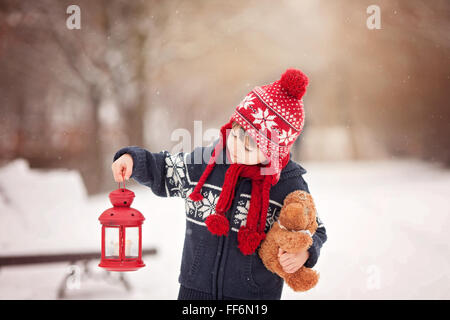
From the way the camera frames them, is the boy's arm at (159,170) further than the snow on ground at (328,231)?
No

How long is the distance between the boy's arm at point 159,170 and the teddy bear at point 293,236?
0.28m

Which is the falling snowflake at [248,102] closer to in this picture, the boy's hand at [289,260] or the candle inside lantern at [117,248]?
the boy's hand at [289,260]

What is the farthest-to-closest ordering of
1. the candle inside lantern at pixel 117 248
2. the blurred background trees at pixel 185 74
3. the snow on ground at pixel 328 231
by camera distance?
the blurred background trees at pixel 185 74, the snow on ground at pixel 328 231, the candle inside lantern at pixel 117 248

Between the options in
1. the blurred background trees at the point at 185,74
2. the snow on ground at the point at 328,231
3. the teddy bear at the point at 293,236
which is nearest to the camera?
the teddy bear at the point at 293,236

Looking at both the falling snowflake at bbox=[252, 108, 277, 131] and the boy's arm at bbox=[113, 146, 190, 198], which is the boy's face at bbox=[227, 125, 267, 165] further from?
the boy's arm at bbox=[113, 146, 190, 198]

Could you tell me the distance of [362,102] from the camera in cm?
313

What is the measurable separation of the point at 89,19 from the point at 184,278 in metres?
2.79

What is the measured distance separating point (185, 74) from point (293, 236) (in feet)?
8.40

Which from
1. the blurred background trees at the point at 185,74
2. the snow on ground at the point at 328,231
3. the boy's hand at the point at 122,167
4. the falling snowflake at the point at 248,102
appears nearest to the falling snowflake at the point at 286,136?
the falling snowflake at the point at 248,102

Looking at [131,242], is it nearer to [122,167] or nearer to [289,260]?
[122,167]

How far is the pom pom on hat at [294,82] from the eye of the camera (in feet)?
3.43

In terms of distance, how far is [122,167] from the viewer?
3.53 ft

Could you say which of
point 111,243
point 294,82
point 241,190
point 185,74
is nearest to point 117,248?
point 111,243

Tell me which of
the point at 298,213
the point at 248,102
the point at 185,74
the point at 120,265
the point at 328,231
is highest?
the point at 185,74
